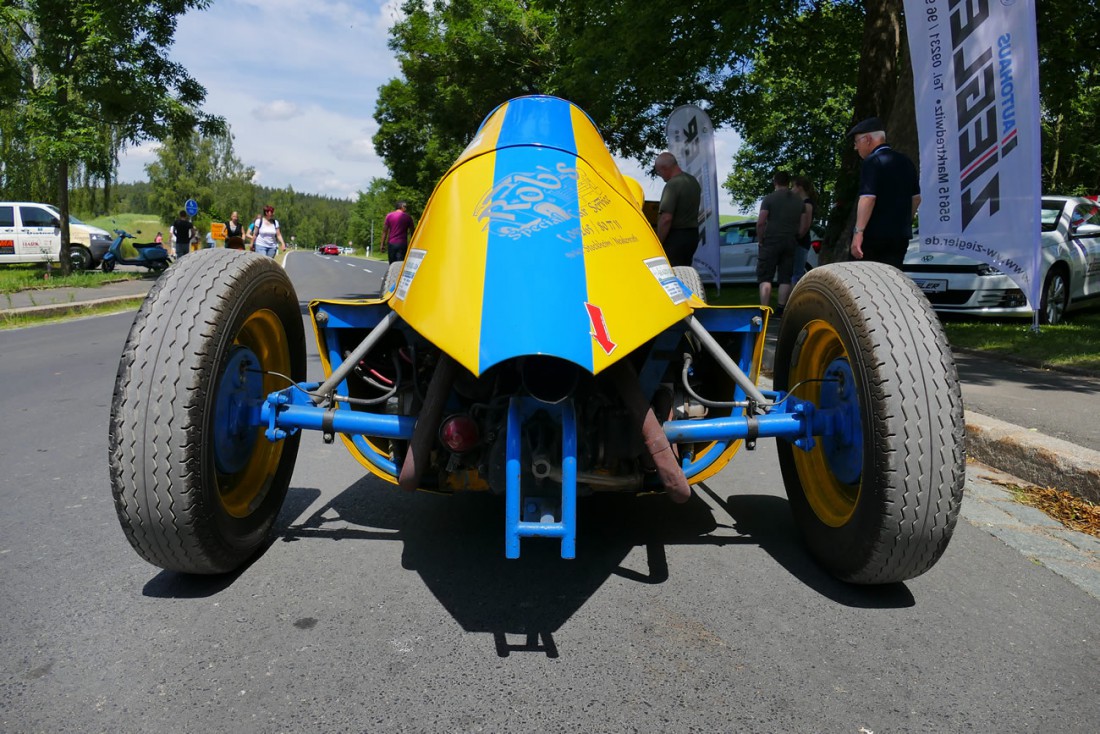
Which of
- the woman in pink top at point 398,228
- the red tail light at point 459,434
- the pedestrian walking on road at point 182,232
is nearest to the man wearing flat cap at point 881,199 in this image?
the red tail light at point 459,434

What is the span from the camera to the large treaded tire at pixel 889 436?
2.52m

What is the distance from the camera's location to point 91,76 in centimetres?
1670

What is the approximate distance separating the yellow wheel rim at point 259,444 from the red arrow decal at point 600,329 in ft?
4.34

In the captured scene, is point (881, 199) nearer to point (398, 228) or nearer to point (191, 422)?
point (191, 422)

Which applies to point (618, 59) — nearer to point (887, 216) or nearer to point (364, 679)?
point (887, 216)

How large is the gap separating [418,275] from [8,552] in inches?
77.3

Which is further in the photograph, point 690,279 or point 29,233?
point 29,233

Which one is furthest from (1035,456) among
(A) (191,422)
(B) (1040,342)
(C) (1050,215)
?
(C) (1050,215)

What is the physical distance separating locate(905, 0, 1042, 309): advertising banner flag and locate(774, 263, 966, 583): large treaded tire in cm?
542

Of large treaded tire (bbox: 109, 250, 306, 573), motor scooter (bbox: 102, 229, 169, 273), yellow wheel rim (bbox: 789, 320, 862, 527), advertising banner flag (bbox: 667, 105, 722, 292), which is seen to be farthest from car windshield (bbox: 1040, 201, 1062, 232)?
motor scooter (bbox: 102, 229, 169, 273)

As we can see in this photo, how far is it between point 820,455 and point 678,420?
671 mm

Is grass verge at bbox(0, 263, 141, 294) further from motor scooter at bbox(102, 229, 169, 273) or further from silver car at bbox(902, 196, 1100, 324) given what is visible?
silver car at bbox(902, 196, 1100, 324)

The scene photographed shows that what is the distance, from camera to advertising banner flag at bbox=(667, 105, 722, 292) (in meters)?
12.3

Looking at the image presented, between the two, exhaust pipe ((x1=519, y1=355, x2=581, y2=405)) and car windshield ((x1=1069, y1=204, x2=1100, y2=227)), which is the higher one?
car windshield ((x1=1069, y1=204, x2=1100, y2=227))
